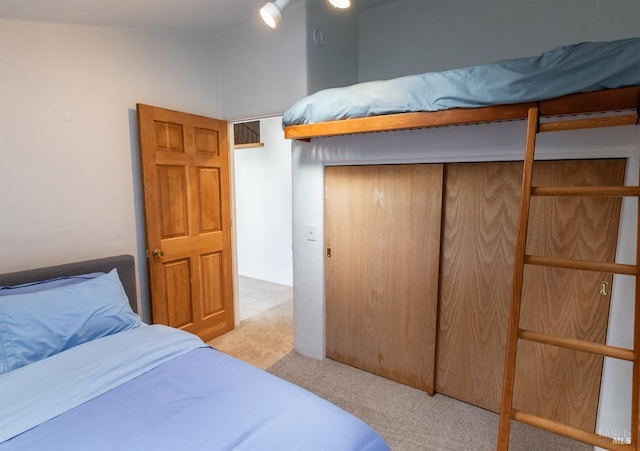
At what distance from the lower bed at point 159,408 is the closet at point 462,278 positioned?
3.82 feet

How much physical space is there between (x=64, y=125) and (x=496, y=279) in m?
2.88

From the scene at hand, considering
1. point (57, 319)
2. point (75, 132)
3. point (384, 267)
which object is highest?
point (75, 132)

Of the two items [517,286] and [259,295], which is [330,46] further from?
[259,295]

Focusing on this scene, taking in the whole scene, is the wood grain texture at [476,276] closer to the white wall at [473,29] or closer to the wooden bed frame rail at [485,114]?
the wooden bed frame rail at [485,114]

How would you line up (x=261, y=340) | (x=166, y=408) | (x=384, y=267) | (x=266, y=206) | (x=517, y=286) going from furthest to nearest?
(x=266, y=206) < (x=261, y=340) < (x=384, y=267) < (x=517, y=286) < (x=166, y=408)

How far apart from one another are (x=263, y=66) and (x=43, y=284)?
7.11 feet

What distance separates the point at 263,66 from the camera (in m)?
2.80

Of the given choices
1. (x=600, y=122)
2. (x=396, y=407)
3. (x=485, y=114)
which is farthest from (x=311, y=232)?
(x=600, y=122)

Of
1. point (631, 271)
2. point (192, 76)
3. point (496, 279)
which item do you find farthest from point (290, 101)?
point (631, 271)

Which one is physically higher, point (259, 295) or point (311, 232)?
point (311, 232)

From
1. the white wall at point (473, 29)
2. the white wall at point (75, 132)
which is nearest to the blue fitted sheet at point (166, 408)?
the white wall at point (75, 132)

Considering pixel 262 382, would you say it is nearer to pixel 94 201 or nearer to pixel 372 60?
pixel 94 201

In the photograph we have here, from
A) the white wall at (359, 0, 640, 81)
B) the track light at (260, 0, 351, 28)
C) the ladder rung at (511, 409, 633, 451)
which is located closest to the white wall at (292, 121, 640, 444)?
the ladder rung at (511, 409, 633, 451)

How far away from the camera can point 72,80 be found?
7.14 ft
